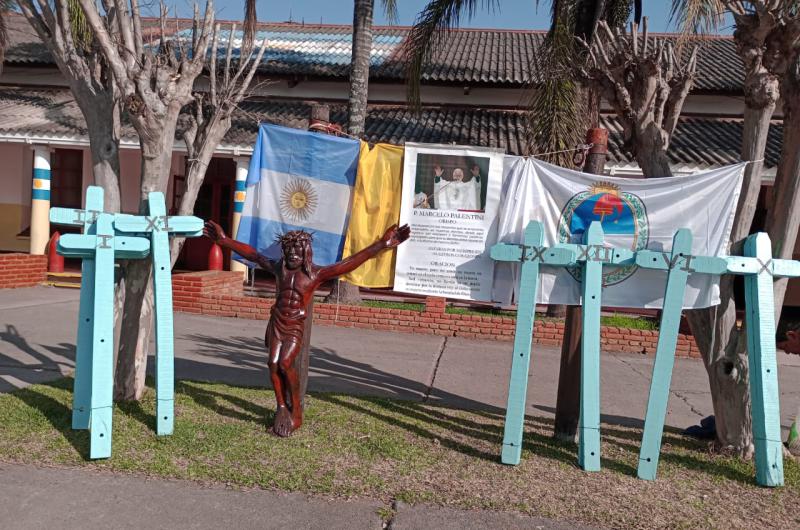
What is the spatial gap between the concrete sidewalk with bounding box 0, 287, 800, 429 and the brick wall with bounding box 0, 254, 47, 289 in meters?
1.65

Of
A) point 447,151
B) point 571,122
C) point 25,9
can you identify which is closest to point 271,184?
point 447,151

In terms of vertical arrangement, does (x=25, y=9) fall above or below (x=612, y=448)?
above

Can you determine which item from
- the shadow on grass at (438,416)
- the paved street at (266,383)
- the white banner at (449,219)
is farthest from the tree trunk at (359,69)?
the white banner at (449,219)

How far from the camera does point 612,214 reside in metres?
4.81

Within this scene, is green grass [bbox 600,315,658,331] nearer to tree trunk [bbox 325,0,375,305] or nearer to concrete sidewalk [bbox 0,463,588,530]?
tree trunk [bbox 325,0,375,305]

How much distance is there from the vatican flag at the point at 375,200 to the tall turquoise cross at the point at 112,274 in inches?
45.6

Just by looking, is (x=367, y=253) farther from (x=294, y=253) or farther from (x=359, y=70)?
(x=359, y=70)

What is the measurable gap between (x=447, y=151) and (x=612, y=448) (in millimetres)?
2541

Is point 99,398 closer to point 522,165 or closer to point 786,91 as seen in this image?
point 522,165

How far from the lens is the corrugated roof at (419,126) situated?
12039 mm

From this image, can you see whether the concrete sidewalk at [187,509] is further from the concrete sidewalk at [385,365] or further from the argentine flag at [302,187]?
the concrete sidewalk at [385,365]

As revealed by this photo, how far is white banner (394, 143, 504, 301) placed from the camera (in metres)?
4.91

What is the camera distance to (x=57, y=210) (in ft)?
13.9

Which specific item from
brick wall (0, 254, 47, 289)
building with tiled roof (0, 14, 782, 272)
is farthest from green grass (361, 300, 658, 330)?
brick wall (0, 254, 47, 289)
